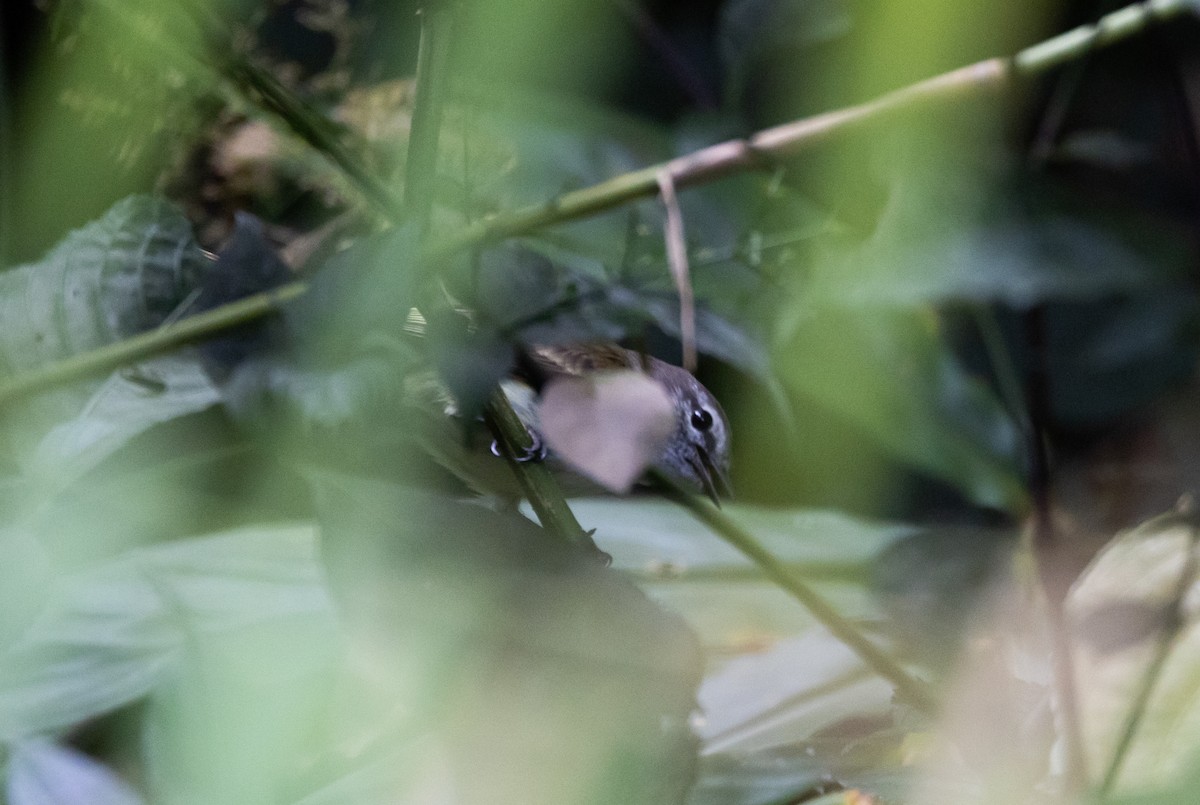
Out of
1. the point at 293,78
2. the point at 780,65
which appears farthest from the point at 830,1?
the point at 293,78

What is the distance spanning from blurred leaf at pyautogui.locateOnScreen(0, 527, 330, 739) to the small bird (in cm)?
16

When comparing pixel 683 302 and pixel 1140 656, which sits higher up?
pixel 683 302

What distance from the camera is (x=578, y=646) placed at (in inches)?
9.5

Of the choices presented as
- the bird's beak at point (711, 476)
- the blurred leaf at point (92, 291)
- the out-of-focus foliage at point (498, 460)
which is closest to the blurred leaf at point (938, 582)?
the out-of-focus foliage at point (498, 460)

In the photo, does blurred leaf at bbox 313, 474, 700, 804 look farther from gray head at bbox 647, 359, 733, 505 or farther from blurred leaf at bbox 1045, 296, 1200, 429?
blurred leaf at bbox 1045, 296, 1200, 429

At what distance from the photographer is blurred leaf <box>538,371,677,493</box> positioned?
0.19 meters

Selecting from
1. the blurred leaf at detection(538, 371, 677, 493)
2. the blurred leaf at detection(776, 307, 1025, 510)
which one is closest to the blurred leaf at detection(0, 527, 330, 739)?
the blurred leaf at detection(538, 371, 677, 493)

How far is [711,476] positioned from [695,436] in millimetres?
50

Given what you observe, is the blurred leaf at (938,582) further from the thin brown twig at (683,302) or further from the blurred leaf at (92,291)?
the blurred leaf at (92,291)

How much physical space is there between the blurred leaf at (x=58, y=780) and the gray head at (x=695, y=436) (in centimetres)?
24

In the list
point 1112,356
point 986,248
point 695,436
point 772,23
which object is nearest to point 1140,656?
point 695,436

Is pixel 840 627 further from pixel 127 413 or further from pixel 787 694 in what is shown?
pixel 127 413

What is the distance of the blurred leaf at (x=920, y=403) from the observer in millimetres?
753

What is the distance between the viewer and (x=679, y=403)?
288 mm
